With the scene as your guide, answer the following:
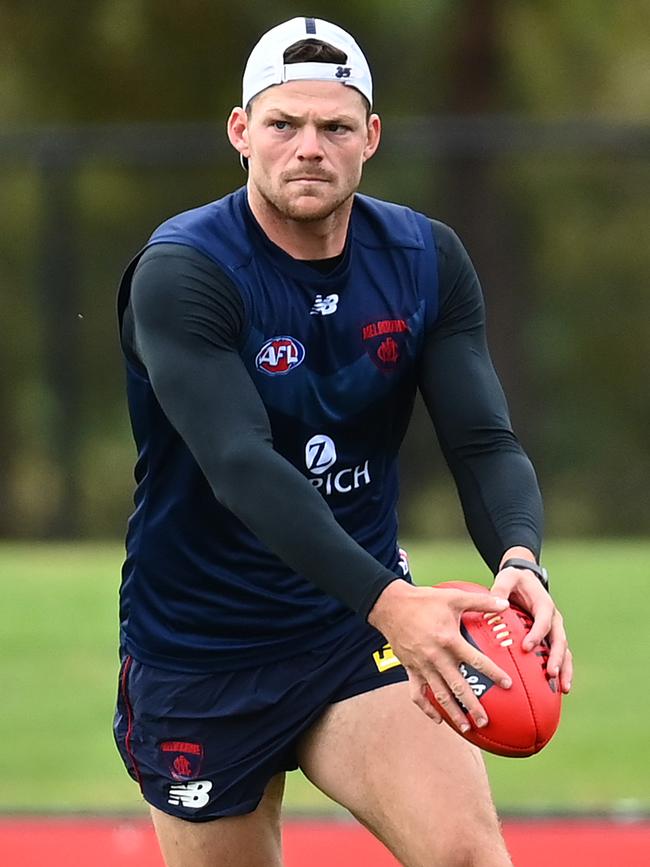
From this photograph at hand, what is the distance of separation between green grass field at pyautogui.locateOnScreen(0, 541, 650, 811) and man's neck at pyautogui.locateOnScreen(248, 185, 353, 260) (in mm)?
3510

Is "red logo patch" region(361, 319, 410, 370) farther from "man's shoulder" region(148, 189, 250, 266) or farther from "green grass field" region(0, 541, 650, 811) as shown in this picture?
"green grass field" region(0, 541, 650, 811)

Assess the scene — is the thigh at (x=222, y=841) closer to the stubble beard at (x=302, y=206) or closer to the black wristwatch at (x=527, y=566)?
the black wristwatch at (x=527, y=566)

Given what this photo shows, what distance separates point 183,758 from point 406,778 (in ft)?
2.12

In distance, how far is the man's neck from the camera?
4242 millimetres

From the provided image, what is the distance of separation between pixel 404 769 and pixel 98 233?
1068 cm

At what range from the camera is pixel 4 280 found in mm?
14172

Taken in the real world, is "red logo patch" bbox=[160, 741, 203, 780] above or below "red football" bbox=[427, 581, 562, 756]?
below

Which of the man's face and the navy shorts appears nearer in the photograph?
the man's face

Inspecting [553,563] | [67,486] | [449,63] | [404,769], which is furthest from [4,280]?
[404,769]

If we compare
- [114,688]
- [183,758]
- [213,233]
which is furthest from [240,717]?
[114,688]

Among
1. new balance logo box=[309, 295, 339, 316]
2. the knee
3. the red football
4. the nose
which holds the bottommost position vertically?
the knee

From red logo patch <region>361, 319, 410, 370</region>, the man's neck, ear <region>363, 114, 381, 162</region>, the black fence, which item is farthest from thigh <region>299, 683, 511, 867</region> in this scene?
the black fence

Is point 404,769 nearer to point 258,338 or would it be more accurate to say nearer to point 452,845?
point 452,845

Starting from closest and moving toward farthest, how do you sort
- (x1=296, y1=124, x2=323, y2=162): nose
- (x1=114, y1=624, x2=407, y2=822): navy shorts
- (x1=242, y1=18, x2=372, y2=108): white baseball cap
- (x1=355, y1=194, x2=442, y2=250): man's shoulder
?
(x1=296, y1=124, x2=323, y2=162): nose
(x1=242, y1=18, x2=372, y2=108): white baseball cap
(x1=114, y1=624, x2=407, y2=822): navy shorts
(x1=355, y1=194, x2=442, y2=250): man's shoulder
